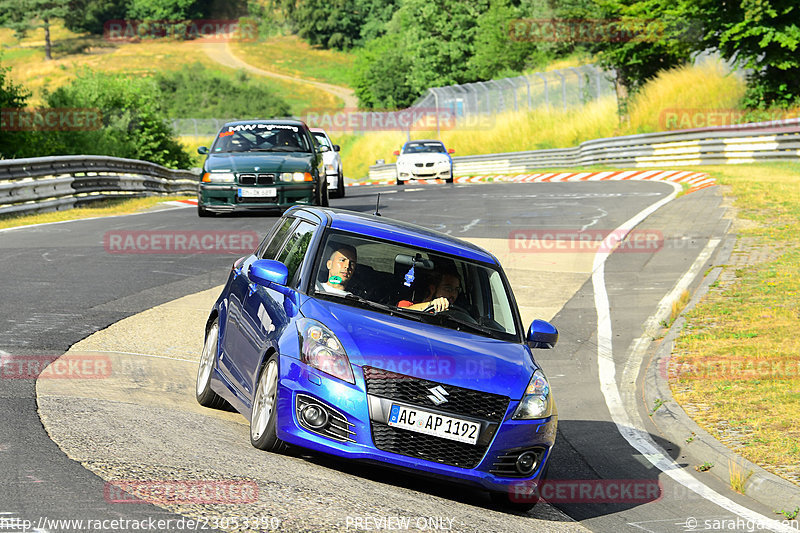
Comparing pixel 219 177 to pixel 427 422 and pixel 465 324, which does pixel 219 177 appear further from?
pixel 427 422

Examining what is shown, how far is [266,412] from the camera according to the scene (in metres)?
6.61

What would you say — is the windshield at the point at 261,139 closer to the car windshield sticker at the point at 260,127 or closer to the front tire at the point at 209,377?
the car windshield sticker at the point at 260,127

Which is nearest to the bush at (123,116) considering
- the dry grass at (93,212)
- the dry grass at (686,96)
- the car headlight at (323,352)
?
the dry grass at (93,212)

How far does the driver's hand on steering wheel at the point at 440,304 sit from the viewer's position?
7398mm

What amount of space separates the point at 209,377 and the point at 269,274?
1.38m

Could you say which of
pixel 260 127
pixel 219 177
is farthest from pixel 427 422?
pixel 260 127

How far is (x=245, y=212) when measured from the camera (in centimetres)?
2019

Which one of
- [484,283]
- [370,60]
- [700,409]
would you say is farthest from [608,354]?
[370,60]

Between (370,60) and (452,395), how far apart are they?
106630 millimetres

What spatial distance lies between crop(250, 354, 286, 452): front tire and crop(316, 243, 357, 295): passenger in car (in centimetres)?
71

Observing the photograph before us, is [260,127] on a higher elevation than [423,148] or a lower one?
higher

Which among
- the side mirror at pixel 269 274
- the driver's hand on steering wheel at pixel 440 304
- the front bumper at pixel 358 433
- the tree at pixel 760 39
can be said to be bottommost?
the front bumper at pixel 358 433

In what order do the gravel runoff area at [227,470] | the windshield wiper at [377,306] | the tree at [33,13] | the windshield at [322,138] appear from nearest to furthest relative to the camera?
1. the gravel runoff area at [227,470]
2. the windshield wiper at [377,306]
3. the windshield at [322,138]
4. the tree at [33,13]

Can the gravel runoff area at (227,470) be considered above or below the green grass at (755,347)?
above
